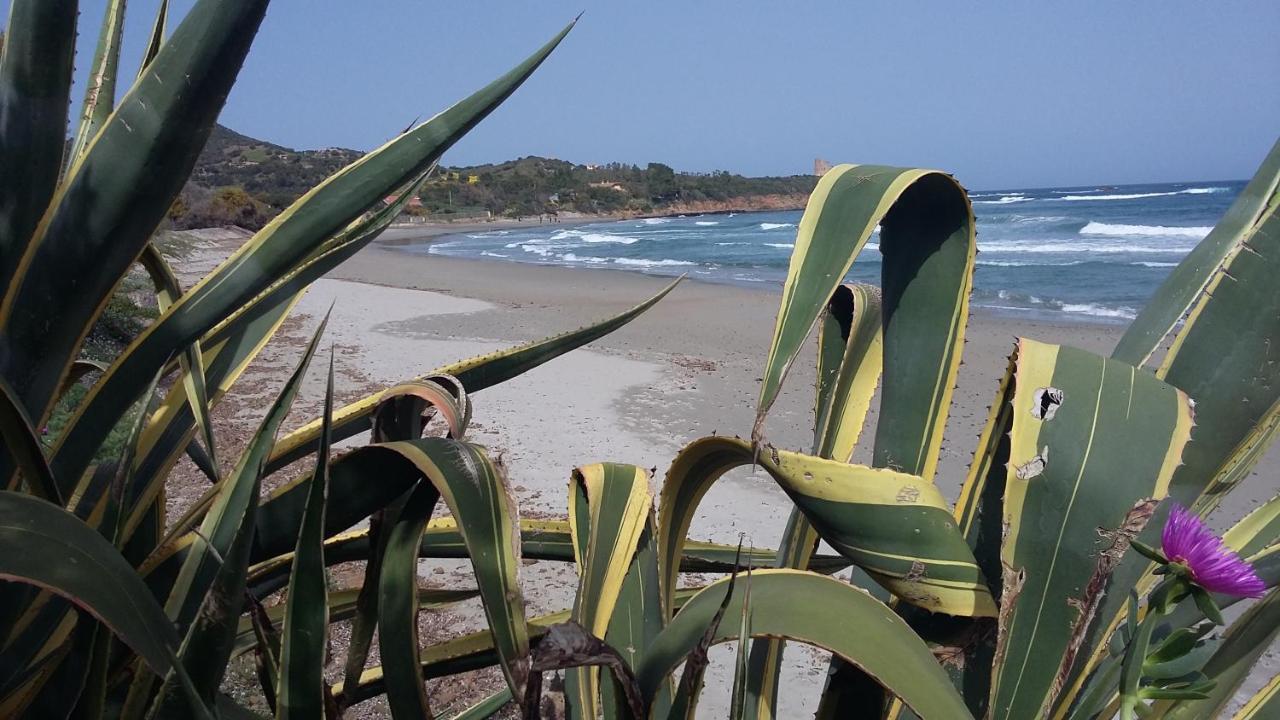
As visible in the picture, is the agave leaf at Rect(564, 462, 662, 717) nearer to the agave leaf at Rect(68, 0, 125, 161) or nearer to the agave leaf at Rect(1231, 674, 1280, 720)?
the agave leaf at Rect(1231, 674, 1280, 720)

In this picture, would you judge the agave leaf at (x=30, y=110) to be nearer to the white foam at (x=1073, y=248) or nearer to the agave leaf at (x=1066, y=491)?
the agave leaf at (x=1066, y=491)

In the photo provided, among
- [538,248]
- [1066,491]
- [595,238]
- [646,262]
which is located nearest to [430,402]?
[1066,491]

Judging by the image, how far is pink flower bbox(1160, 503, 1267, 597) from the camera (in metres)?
0.44

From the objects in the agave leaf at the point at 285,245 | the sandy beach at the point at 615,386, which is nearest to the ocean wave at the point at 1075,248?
the sandy beach at the point at 615,386

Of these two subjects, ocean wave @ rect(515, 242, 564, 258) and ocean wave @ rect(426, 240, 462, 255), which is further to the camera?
ocean wave @ rect(515, 242, 564, 258)

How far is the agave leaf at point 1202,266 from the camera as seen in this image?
0.66 m

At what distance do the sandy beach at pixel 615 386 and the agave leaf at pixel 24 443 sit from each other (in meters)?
0.71

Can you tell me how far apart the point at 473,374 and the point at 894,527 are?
0.58 m

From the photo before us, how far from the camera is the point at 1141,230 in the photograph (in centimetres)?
2542

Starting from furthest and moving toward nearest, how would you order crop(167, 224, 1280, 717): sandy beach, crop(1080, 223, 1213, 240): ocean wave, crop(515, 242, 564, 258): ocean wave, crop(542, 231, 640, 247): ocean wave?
crop(542, 231, 640, 247): ocean wave < crop(515, 242, 564, 258): ocean wave < crop(1080, 223, 1213, 240): ocean wave < crop(167, 224, 1280, 717): sandy beach

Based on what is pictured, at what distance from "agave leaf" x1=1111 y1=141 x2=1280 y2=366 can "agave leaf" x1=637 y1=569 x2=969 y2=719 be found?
393mm

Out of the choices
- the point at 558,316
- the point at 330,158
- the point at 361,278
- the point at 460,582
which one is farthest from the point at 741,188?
the point at 460,582

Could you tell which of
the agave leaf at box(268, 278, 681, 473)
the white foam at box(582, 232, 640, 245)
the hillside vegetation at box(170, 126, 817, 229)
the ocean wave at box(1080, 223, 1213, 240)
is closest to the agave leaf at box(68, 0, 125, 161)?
the agave leaf at box(268, 278, 681, 473)

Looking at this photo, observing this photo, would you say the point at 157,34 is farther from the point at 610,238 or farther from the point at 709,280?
the point at 610,238
